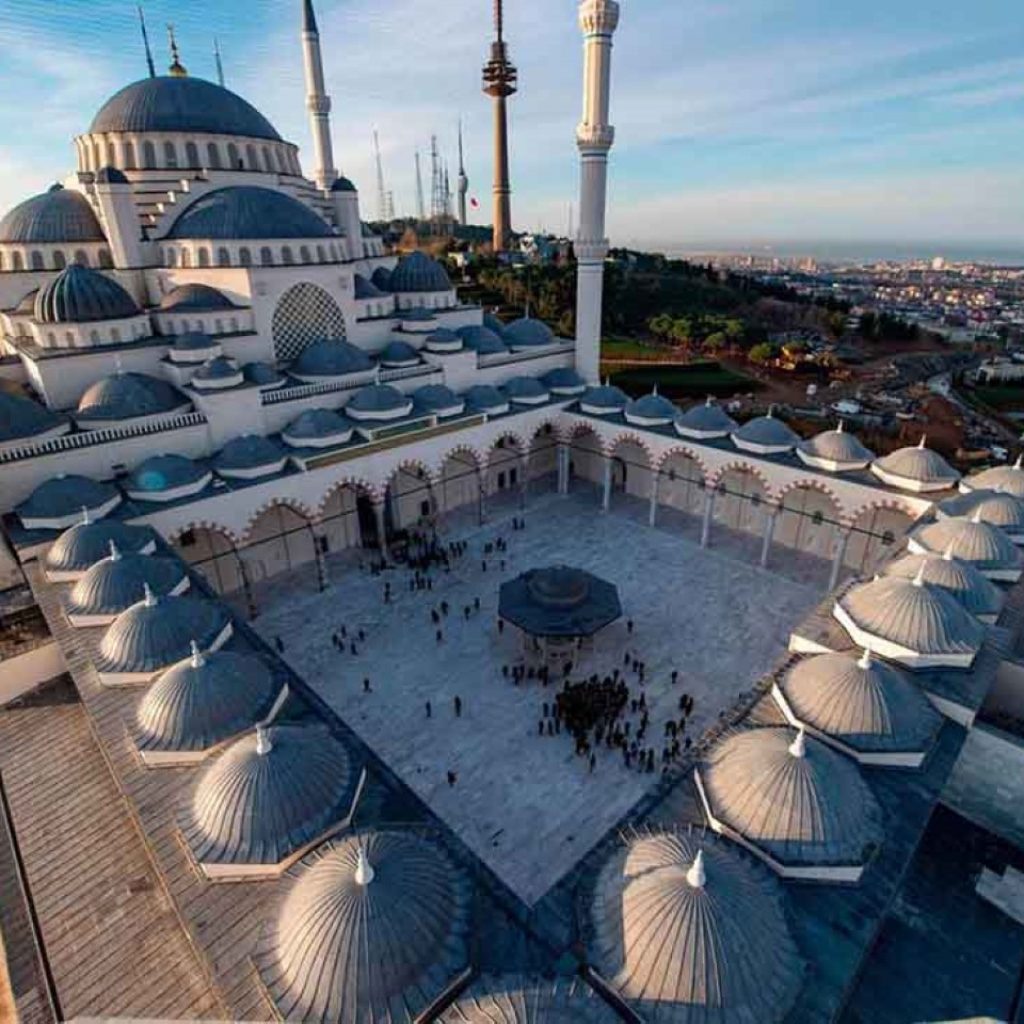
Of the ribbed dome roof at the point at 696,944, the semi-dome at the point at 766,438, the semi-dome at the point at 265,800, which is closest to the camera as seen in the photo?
the ribbed dome roof at the point at 696,944

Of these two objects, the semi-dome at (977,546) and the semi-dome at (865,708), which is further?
the semi-dome at (977,546)

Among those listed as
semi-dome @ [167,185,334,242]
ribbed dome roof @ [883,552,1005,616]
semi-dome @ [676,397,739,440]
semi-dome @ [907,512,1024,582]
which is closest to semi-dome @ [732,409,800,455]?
semi-dome @ [676,397,739,440]

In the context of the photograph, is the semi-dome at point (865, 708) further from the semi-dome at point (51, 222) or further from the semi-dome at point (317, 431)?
the semi-dome at point (51, 222)

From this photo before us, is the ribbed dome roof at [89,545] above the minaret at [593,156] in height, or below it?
below

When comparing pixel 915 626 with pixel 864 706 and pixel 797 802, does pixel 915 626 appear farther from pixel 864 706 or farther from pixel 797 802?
pixel 797 802

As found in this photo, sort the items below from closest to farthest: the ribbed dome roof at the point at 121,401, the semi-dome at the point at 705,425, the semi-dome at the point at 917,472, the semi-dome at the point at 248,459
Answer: the ribbed dome roof at the point at 121,401 → the semi-dome at the point at 917,472 → the semi-dome at the point at 248,459 → the semi-dome at the point at 705,425

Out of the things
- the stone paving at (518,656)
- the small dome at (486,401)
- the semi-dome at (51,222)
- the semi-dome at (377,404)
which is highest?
the semi-dome at (51,222)

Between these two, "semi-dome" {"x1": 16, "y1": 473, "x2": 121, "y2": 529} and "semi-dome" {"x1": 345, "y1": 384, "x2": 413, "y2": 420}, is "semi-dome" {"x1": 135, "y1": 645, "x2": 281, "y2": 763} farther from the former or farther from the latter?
"semi-dome" {"x1": 345, "y1": 384, "x2": 413, "y2": 420}

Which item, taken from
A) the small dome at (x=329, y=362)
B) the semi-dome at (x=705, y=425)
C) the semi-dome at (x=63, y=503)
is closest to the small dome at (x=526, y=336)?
the small dome at (x=329, y=362)

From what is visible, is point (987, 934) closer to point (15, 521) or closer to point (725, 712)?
point (725, 712)
